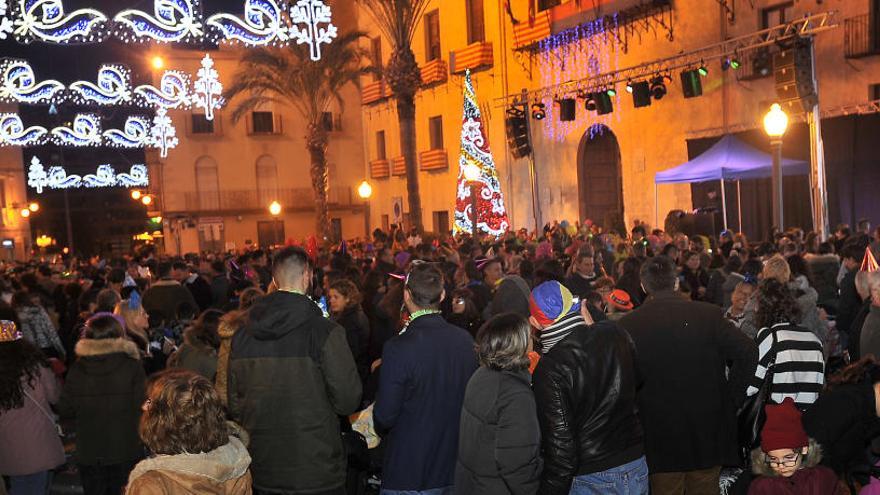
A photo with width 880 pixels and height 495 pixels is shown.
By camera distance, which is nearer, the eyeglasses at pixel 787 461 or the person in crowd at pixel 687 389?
the eyeglasses at pixel 787 461

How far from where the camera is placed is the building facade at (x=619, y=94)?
1803cm

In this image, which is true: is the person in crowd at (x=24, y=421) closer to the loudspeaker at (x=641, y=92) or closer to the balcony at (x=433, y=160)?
the loudspeaker at (x=641, y=92)

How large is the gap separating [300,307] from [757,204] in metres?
19.2

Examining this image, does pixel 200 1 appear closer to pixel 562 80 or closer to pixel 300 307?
pixel 300 307

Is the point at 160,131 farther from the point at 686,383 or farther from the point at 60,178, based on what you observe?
the point at 686,383

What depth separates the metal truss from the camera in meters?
14.9

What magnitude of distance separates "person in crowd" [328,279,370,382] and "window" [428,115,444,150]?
26659 mm

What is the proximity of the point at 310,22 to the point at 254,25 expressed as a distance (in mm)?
1115

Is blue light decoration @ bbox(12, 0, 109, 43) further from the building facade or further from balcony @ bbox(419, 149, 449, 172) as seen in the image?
balcony @ bbox(419, 149, 449, 172)

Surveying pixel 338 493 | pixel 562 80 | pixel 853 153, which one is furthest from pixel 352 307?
pixel 562 80

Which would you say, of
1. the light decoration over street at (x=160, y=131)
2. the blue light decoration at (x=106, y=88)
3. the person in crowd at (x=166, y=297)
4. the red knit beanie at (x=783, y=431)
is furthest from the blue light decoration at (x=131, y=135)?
the red knit beanie at (x=783, y=431)

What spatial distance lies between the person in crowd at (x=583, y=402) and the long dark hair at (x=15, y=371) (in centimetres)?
351

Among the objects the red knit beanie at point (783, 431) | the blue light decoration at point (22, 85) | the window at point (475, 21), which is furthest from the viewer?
the window at point (475, 21)

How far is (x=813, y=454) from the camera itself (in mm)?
3762
